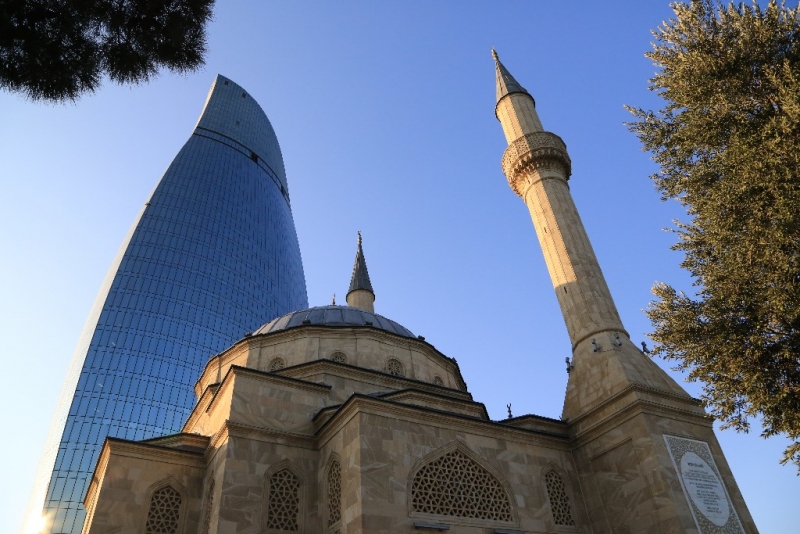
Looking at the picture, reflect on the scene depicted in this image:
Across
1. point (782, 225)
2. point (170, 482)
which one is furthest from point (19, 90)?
point (782, 225)

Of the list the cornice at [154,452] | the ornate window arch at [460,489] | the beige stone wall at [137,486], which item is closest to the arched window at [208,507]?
the beige stone wall at [137,486]

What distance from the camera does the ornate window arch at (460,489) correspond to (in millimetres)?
10359

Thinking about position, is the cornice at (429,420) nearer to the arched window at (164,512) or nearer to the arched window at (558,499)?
the arched window at (558,499)

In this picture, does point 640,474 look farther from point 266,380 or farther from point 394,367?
point 266,380

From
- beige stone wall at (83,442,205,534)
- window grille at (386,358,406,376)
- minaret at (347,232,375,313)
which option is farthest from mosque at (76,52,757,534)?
minaret at (347,232,375,313)

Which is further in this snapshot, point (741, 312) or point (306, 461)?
point (306, 461)

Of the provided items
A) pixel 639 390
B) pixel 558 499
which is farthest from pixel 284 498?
pixel 639 390

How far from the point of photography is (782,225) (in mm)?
7617

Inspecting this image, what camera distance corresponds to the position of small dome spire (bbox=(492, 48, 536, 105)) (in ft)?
61.7

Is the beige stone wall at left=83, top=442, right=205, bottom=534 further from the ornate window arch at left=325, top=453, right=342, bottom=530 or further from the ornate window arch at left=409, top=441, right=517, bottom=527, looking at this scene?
the ornate window arch at left=409, top=441, right=517, bottom=527

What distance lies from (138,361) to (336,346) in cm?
3232

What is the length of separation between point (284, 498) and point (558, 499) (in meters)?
6.06

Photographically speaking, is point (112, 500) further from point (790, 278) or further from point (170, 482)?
point (790, 278)

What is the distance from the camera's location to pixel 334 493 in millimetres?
10742
